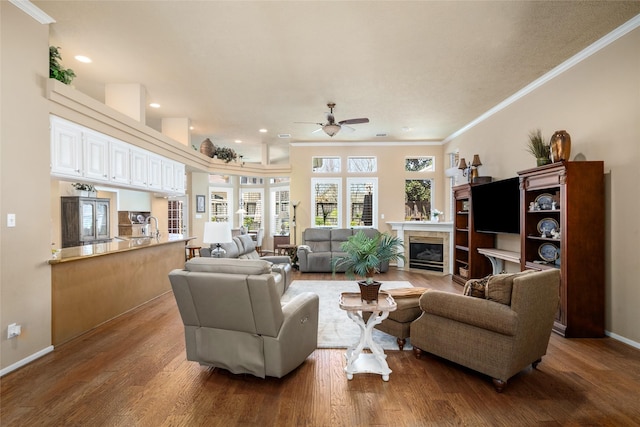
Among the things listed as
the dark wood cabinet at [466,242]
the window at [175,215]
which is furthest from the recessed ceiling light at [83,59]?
the dark wood cabinet at [466,242]

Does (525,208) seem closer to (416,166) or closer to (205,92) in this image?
(416,166)

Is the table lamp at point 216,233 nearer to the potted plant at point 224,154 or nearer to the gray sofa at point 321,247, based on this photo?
the gray sofa at point 321,247

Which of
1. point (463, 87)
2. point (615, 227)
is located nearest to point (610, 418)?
point (615, 227)

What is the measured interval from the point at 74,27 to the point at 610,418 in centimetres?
555

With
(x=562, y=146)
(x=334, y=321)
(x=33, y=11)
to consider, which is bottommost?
(x=334, y=321)

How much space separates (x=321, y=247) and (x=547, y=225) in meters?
4.57

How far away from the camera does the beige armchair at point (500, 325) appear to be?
7.39 feet

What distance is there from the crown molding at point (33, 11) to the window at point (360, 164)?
20.4 ft

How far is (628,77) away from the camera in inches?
122

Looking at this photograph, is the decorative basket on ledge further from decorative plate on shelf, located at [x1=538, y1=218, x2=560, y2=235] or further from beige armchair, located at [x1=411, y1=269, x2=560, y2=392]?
decorative plate on shelf, located at [x1=538, y1=218, x2=560, y2=235]

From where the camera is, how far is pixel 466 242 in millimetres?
6160

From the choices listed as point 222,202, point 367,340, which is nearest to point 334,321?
point 367,340

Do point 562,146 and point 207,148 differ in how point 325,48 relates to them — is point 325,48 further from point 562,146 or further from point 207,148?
point 207,148

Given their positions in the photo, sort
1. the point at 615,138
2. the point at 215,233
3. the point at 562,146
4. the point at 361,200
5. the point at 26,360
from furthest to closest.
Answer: the point at 361,200 < the point at 215,233 < the point at 562,146 < the point at 615,138 < the point at 26,360
